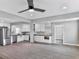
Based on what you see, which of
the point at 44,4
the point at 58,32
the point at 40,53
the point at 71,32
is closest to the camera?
the point at 44,4

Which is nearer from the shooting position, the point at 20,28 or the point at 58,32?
the point at 58,32

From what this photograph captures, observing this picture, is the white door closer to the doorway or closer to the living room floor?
the doorway

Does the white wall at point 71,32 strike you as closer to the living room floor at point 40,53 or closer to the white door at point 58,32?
the white door at point 58,32

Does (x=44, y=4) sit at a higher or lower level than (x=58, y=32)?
higher

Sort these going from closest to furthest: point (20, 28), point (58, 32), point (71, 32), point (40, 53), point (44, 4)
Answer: point (44, 4)
point (40, 53)
point (71, 32)
point (58, 32)
point (20, 28)

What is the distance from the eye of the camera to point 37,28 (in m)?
8.25

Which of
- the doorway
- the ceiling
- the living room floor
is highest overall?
the ceiling

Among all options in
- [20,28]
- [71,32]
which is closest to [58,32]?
[71,32]

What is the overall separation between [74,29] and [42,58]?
4709 millimetres

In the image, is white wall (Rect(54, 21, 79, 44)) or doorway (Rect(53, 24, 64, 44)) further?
doorway (Rect(53, 24, 64, 44))

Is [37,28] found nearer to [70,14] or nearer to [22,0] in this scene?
[70,14]

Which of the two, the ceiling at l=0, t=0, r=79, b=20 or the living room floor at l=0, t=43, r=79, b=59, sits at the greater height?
the ceiling at l=0, t=0, r=79, b=20

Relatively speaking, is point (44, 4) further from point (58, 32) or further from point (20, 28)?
point (20, 28)

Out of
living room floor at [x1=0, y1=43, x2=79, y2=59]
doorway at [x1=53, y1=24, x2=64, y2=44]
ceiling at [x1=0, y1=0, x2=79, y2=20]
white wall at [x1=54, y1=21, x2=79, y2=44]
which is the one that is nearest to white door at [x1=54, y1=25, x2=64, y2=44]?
doorway at [x1=53, y1=24, x2=64, y2=44]
